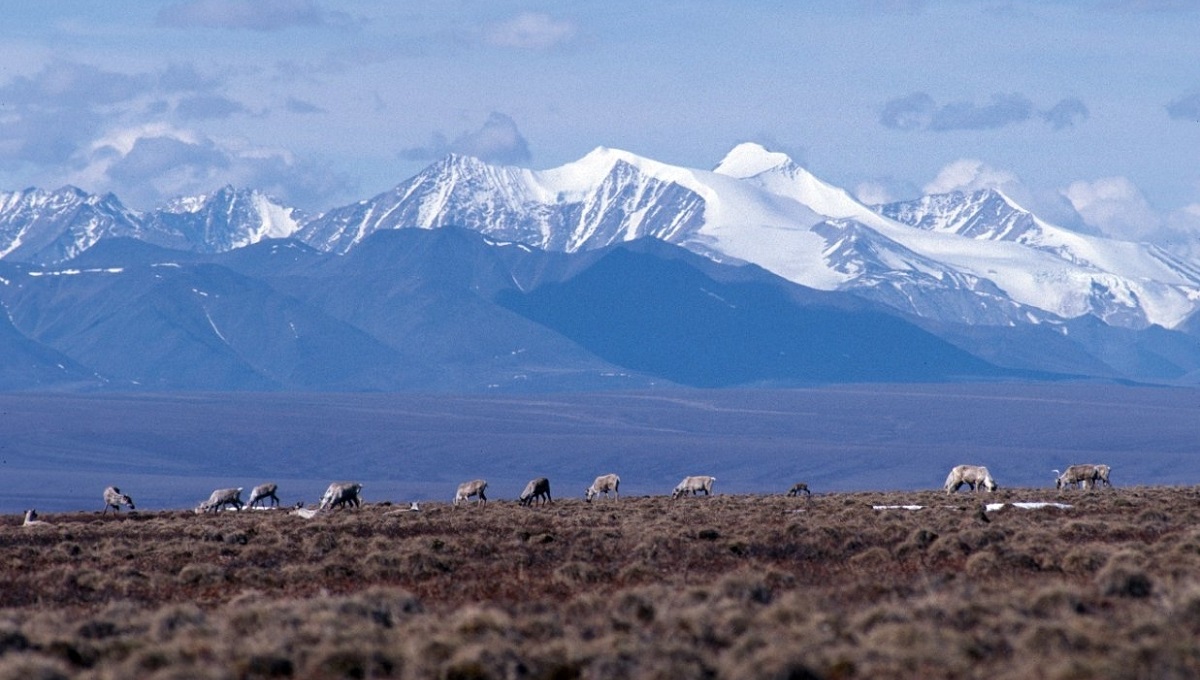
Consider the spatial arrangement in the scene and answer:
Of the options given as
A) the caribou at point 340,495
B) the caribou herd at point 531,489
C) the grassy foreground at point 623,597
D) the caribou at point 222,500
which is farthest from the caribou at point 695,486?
the grassy foreground at point 623,597

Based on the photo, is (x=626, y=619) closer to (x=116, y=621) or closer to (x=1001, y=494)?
(x=116, y=621)

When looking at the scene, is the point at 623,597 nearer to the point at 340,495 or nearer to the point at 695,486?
the point at 340,495

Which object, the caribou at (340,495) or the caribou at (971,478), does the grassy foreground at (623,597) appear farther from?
the caribou at (971,478)

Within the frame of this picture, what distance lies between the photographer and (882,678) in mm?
14812

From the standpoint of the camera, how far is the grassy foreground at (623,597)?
1584 centimetres

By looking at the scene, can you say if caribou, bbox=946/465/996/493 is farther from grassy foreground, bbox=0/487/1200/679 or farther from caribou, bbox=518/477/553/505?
caribou, bbox=518/477/553/505

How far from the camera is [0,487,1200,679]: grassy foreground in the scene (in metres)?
15.8

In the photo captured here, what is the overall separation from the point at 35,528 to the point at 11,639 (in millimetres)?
23972

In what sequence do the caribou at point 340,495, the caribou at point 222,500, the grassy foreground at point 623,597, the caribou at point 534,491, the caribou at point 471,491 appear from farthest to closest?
the caribou at point 471,491
the caribou at point 222,500
the caribou at point 534,491
the caribou at point 340,495
the grassy foreground at point 623,597

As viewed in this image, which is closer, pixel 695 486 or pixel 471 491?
pixel 471 491

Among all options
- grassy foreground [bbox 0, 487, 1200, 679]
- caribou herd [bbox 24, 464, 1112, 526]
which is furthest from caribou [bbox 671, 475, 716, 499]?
grassy foreground [bbox 0, 487, 1200, 679]

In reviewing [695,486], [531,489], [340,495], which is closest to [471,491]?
[531,489]

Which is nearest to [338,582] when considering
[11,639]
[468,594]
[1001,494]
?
[468,594]

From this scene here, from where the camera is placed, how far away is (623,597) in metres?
20.7
